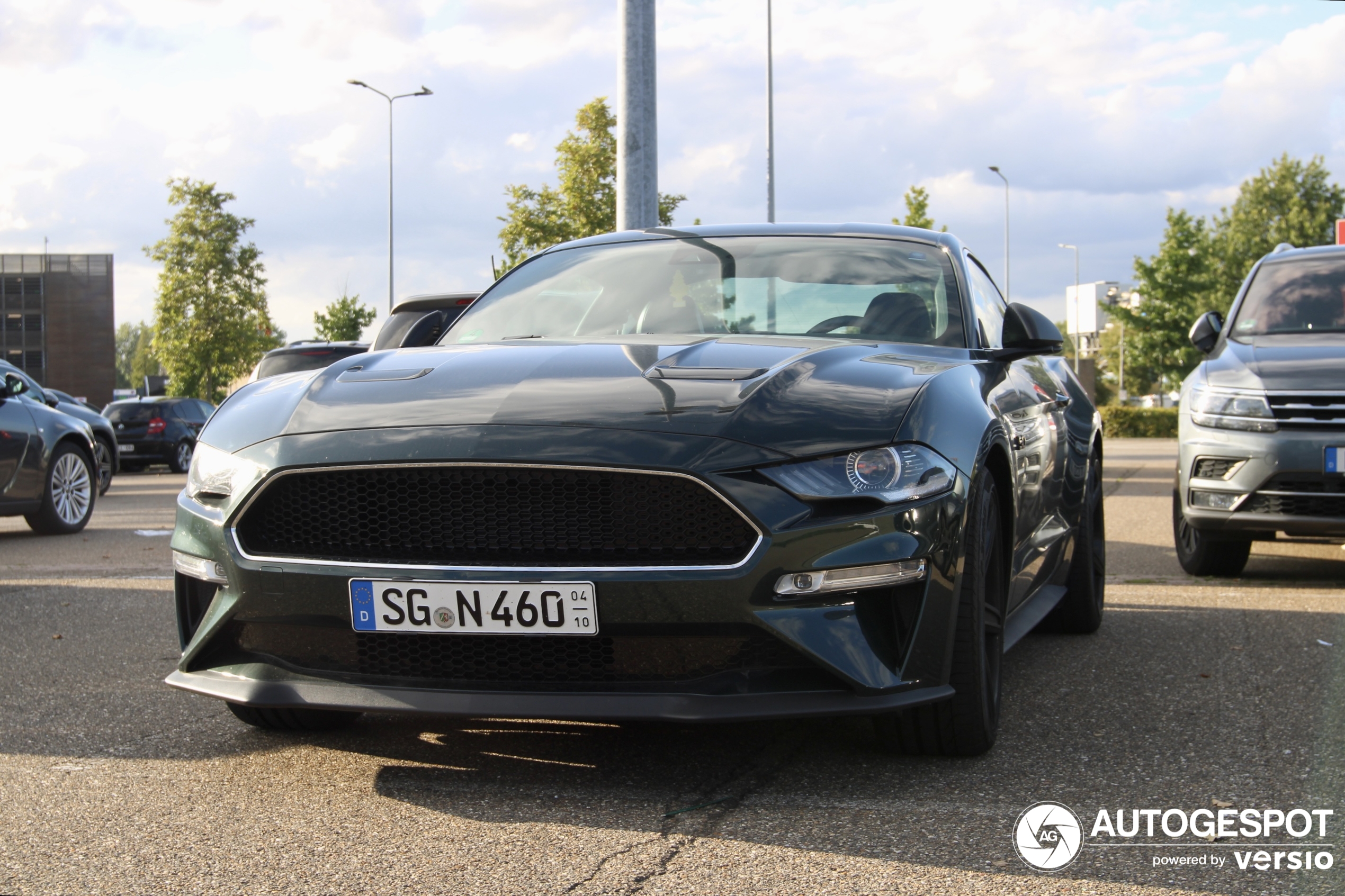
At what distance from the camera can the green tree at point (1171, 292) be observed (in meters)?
52.8

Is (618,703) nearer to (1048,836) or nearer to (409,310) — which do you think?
(1048,836)

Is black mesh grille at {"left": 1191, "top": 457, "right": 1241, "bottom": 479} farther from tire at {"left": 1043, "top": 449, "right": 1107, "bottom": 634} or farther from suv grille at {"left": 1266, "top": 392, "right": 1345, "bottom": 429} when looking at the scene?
tire at {"left": 1043, "top": 449, "right": 1107, "bottom": 634}

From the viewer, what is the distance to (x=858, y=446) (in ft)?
10.2

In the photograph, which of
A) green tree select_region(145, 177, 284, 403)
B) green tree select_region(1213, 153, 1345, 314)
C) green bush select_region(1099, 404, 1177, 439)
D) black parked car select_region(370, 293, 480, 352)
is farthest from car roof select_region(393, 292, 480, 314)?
green tree select_region(1213, 153, 1345, 314)

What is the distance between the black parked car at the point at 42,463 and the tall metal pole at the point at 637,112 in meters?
4.95

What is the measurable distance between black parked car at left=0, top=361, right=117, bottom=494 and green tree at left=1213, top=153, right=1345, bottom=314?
57398 millimetres

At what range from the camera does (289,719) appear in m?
3.86

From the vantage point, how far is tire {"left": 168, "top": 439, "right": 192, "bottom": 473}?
27484 mm

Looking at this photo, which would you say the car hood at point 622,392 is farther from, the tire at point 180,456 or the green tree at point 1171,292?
the green tree at point 1171,292


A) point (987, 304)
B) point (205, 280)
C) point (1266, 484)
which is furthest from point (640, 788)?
point (205, 280)

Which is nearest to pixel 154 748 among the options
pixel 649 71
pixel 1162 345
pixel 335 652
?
pixel 335 652

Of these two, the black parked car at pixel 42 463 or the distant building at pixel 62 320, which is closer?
the black parked car at pixel 42 463

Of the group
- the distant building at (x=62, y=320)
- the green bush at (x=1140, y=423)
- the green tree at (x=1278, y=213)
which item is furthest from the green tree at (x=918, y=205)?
the distant building at (x=62, y=320)

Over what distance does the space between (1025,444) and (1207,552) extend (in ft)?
11.9
